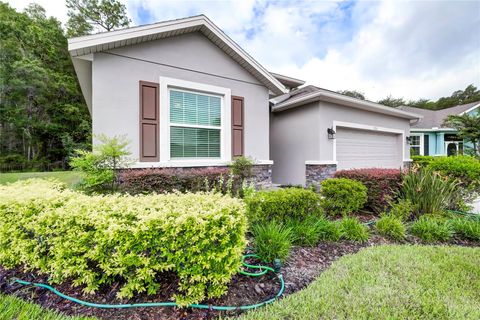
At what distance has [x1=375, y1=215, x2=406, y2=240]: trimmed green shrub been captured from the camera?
12.1ft

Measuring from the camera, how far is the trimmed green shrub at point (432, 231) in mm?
3688

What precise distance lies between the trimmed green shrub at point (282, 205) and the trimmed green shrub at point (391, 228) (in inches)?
47.4

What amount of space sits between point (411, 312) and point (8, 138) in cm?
2628

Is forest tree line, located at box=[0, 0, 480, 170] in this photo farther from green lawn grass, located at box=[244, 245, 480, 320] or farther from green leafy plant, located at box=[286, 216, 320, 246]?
green lawn grass, located at box=[244, 245, 480, 320]

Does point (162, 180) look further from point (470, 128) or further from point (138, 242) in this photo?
point (470, 128)

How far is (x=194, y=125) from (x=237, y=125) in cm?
145

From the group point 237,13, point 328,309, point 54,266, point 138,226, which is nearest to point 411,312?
point 328,309

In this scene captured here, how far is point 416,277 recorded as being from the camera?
7.85 ft

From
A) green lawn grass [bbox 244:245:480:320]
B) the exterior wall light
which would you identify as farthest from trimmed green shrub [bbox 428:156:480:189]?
green lawn grass [bbox 244:245:480:320]

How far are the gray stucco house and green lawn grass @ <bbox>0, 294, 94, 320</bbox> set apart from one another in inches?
141

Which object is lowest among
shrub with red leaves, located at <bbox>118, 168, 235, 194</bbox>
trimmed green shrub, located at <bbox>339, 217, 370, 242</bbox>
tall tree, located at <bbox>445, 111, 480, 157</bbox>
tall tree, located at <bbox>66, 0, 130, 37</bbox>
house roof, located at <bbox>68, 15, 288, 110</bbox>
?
trimmed green shrub, located at <bbox>339, 217, 370, 242</bbox>

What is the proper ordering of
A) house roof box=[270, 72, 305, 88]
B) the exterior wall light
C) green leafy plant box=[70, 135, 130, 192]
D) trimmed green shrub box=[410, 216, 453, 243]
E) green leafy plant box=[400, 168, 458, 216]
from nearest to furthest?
trimmed green shrub box=[410, 216, 453, 243] < green leafy plant box=[70, 135, 130, 192] < green leafy plant box=[400, 168, 458, 216] < the exterior wall light < house roof box=[270, 72, 305, 88]

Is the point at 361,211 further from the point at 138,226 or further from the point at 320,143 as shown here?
the point at 138,226

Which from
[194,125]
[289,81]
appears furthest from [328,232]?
[289,81]
